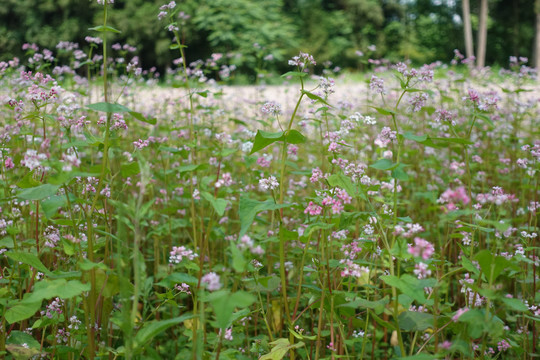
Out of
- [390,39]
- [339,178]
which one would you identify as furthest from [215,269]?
[390,39]

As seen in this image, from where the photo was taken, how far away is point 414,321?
1706 millimetres

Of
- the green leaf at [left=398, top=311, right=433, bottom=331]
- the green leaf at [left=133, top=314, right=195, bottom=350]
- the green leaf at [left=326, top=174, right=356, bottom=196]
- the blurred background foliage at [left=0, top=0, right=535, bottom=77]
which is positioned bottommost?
the green leaf at [left=398, top=311, right=433, bottom=331]

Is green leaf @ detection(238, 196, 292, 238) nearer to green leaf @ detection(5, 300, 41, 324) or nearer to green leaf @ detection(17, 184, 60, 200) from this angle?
green leaf @ detection(17, 184, 60, 200)

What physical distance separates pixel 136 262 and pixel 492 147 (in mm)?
4866

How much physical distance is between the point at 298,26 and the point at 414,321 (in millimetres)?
36816

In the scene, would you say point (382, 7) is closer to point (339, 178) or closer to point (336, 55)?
point (336, 55)

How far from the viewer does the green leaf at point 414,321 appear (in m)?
1.67

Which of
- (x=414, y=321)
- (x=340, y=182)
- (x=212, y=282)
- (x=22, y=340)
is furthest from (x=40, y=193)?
(x=414, y=321)

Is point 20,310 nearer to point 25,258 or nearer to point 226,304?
point 25,258

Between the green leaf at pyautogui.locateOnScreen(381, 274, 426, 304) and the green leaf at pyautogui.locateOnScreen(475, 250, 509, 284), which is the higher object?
the green leaf at pyautogui.locateOnScreen(475, 250, 509, 284)

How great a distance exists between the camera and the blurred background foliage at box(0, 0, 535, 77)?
25969mm

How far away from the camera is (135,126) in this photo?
4957mm

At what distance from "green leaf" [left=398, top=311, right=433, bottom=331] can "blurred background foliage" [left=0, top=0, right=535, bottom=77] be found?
2157cm

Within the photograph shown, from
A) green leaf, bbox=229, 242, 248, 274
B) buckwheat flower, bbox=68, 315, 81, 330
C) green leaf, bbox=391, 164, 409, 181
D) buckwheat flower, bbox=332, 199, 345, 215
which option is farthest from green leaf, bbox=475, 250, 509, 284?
buckwheat flower, bbox=68, 315, 81, 330
